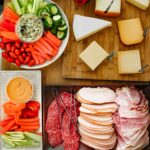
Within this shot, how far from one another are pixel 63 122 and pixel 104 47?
0.31 meters

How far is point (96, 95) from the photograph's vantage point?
1.91 m

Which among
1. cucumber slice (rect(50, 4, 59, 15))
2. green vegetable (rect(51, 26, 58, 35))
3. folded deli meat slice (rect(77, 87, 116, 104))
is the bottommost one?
folded deli meat slice (rect(77, 87, 116, 104))

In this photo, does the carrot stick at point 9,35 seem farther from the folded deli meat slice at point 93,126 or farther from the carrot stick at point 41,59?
the folded deli meat slice at point 93,126

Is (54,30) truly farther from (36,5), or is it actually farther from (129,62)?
(129,62)

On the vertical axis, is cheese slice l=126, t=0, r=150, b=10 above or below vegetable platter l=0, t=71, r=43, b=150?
above

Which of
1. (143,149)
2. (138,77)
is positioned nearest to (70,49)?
(138,77)

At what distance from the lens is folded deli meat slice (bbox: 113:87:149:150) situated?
1874mm

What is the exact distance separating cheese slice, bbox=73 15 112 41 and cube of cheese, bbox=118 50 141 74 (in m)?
0.12

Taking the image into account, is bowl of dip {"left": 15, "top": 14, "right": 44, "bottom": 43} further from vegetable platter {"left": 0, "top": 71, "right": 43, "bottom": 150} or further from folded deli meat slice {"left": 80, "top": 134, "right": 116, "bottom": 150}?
folded deli meat slice {"left": 80, "top": 134, "right": 116, "bottom": 150}

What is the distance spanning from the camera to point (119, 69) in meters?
1.96

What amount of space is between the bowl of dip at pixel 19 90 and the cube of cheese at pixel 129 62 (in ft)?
1.09

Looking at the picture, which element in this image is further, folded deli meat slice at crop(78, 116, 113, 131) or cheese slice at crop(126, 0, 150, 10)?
cheese slice at crop(126, 0, 150, 10)

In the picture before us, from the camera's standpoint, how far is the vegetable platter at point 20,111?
191 centimetres

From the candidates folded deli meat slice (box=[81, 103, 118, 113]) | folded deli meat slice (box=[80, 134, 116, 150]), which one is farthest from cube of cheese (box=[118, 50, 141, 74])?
folded deli meat slice (box=[80, 134, 116, 150])
